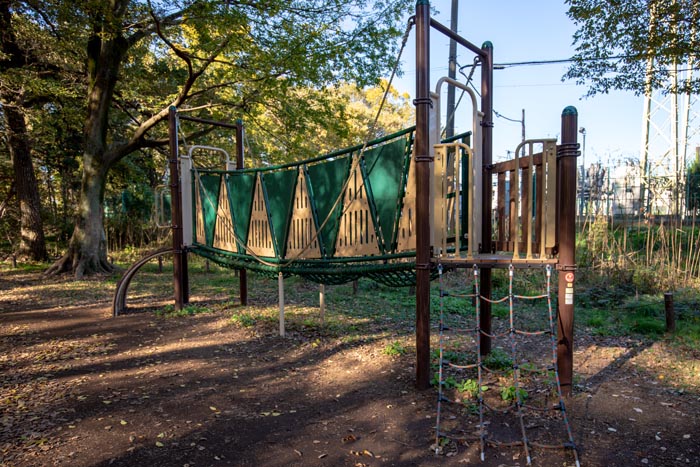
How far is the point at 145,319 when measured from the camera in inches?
285

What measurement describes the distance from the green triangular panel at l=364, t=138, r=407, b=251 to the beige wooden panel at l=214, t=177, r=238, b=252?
10.3 ft

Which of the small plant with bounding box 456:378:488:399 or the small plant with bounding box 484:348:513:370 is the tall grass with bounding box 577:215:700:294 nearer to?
the small plant with bounding box 484:348:513:370

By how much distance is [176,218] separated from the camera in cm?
791

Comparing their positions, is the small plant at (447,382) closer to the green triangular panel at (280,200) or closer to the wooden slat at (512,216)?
the wooden slat at (512,216)

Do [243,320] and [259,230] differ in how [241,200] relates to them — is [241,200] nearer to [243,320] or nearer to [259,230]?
[259,230]

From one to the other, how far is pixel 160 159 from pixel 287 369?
15.2m

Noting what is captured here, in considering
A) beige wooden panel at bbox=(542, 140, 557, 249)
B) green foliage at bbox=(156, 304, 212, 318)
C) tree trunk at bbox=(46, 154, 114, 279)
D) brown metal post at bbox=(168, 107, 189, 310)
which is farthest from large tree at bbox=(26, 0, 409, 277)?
beige wooden panel at bbox=(542, 140, 557, 249)

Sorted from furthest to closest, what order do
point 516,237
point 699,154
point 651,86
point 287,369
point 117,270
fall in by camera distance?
point 699,154
point 117,270
point 651,86
point 287,369
point 516,237

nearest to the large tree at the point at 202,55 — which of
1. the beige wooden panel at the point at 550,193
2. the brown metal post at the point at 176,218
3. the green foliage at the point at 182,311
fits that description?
the brown metal post at the point at 176,218

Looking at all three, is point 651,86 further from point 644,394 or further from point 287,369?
point 287,369

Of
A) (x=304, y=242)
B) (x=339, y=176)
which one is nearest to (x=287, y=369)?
(x=304, y=242)

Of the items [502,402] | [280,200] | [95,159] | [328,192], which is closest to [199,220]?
[280,200]

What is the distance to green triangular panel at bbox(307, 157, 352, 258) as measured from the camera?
5195 millimetres

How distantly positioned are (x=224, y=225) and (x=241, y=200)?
0.62 m
